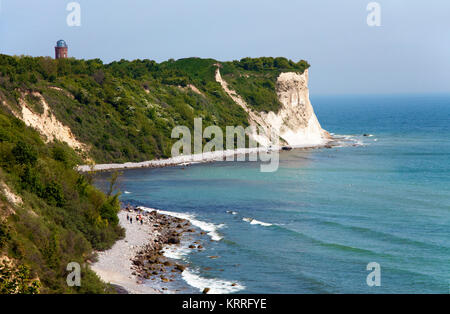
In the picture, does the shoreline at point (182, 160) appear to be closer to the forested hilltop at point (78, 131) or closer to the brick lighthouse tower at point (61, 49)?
the forested hilltop at point (78, 131)

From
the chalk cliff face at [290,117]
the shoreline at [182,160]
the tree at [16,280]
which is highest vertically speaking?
the chalk cliff face at [290,117]

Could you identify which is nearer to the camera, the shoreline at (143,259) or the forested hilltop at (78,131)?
the forested hilltop at (78,131)

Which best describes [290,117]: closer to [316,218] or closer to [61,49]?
[61,49]

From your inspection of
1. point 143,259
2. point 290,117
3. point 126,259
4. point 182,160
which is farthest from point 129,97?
point 126,259

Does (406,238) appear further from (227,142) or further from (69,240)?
(227,142)

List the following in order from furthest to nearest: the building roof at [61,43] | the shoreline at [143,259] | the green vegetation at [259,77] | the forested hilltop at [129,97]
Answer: the green vegetation at [259,77]
the building roof at [61,43]
the forested hilltop at [129,97]
the shoreline at [143,259]

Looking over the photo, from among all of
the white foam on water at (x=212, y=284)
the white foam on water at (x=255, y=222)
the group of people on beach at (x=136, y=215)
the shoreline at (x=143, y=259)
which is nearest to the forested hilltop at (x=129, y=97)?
the group of people on beach at (x=136, y=215)
